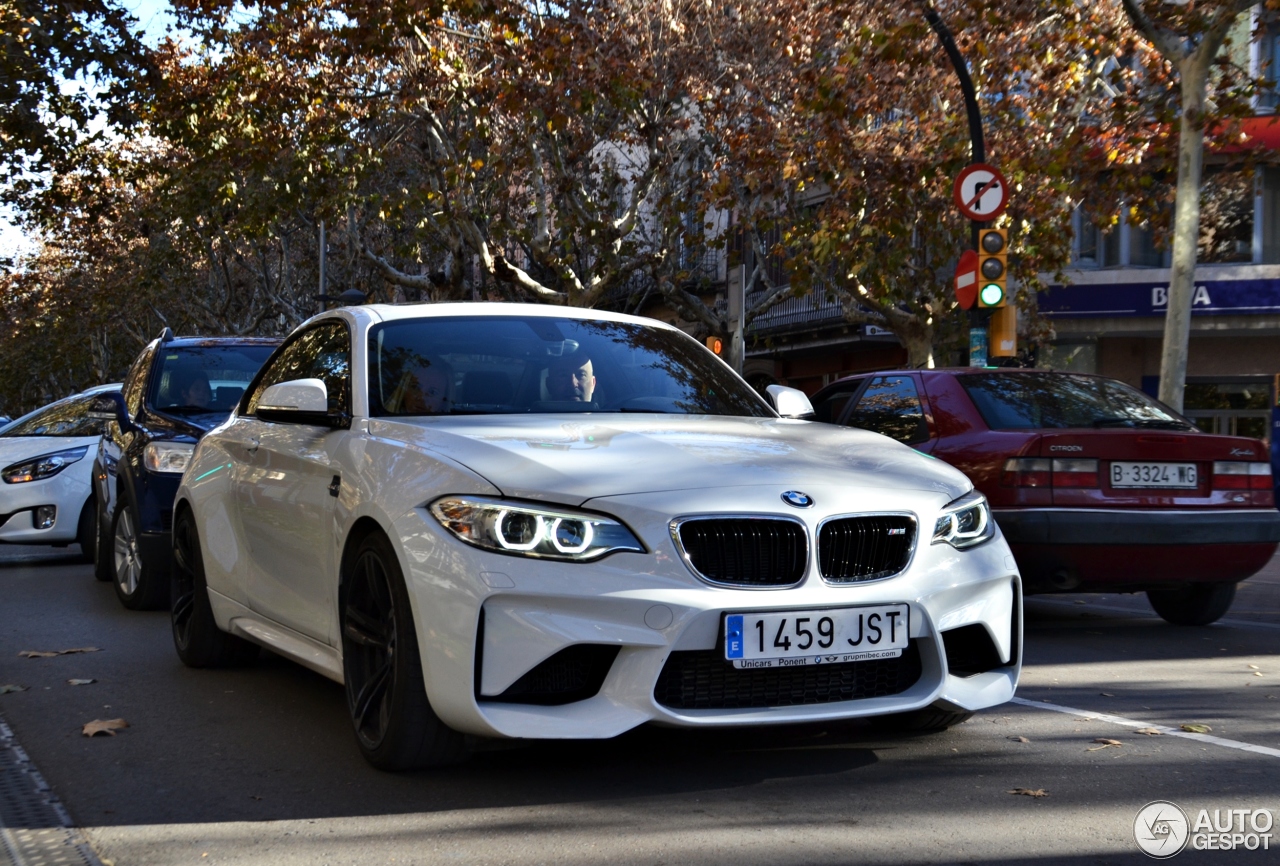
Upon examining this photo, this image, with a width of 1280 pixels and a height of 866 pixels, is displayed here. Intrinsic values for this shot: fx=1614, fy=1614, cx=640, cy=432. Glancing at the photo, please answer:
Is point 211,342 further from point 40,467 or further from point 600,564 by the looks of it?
point 600,564

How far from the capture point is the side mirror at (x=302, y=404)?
18.2ft

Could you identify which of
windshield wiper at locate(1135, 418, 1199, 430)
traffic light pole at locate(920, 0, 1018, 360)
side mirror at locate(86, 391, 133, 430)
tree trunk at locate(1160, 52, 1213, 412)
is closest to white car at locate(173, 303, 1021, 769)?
windshield wiper at locate(1135, 418, 1199, 430)

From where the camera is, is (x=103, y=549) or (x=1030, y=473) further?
(x=103, y=549)

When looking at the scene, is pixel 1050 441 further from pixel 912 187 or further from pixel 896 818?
pixel 912 187

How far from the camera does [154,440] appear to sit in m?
9.52

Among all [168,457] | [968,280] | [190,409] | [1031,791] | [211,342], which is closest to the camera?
[1031,791]

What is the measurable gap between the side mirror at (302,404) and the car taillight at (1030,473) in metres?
4.09

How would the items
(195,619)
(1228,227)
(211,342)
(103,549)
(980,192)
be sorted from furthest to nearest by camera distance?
(1228,227) < (980,192) < (103,549) < (211,342) < (195,619)

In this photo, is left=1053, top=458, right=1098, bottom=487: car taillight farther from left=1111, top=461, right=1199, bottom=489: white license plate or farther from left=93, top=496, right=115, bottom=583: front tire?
left=93, top=496, right=115, bottom=583: front tire

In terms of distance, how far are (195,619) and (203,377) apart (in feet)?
12.6

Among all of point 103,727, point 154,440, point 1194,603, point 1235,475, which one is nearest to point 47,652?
point 154,440

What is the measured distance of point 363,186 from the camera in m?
34.8

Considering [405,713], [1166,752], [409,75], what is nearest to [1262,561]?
[1166,752]

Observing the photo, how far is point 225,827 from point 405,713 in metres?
0.60
